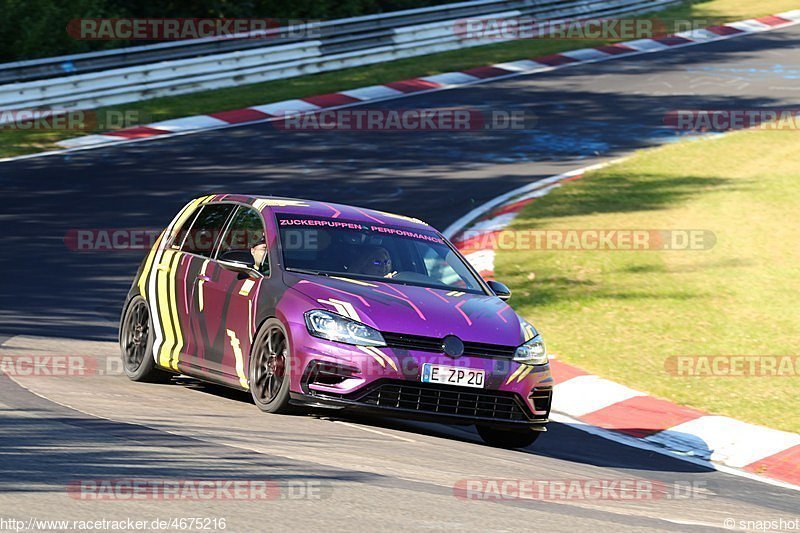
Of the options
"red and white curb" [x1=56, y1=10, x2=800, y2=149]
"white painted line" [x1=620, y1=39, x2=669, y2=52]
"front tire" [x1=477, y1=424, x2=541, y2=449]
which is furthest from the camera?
"white painted line" [x1=620, y1=39, x2=669, y2=52]

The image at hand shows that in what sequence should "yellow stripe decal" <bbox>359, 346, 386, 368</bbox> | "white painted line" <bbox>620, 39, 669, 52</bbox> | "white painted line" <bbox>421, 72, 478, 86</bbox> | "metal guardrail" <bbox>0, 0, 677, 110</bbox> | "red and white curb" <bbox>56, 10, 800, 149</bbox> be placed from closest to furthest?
"yellow stripe decal" <bbox>359, 346, 386, 368</bbox>, "red and white curb" <bbox>56, 10, 800, 149</bbox>, "metal guardrail" <bbox>0, 0, 677, 110</bbox>, "white painted line" <bbox>421, 72, 478, 86</bbox>, "white painted line" <bbox>620, 39, 669, 52</bbox>

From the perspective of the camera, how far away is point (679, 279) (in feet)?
47.8

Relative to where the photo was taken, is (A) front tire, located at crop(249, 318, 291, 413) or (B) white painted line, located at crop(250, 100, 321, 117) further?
(B) white painted line, located at crop(250, 100, 321, 117)

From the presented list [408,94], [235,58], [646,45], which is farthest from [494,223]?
[646,45]

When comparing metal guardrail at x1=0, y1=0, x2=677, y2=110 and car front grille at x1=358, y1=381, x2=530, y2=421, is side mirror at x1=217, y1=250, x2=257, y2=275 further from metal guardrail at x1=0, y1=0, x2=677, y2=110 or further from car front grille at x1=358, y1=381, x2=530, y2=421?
metal guardrail at x1=0, y1=0, x2=677, y2=110

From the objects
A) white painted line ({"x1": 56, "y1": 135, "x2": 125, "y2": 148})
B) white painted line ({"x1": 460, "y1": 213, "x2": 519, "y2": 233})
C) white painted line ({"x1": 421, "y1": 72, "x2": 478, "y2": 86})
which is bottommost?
white painted line ({"x1": 460, "y1": 213, "x2": 519, "y2": 233})

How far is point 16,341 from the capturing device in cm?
1087

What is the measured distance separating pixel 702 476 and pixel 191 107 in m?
16.3

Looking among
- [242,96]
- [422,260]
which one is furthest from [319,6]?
[422,260]

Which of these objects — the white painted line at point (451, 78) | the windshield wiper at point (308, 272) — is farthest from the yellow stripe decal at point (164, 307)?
the white painted line at point (451, 78)

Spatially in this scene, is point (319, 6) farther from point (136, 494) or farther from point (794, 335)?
point (136, 494)

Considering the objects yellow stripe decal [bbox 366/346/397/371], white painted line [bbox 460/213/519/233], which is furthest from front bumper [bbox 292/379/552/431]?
white painted line [bbox 460/213/519/233]

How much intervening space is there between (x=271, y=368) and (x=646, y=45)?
23904 mm

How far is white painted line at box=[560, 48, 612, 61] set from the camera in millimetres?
29094
